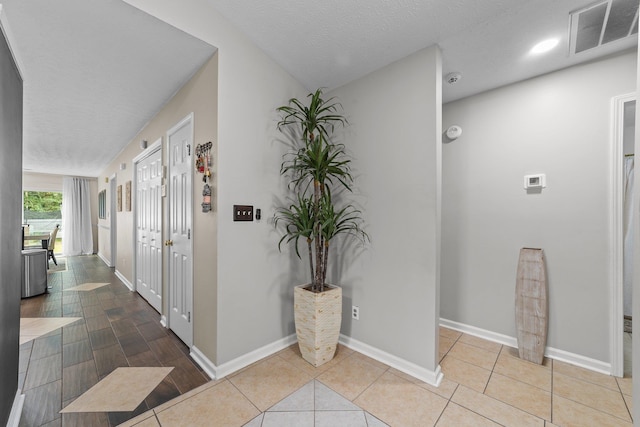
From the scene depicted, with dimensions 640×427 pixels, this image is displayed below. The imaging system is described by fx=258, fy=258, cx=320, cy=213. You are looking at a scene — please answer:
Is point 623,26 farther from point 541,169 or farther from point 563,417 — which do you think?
point 563,417

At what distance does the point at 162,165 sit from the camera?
2869mm

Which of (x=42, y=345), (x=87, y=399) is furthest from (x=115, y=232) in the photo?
(x=87, y=399)

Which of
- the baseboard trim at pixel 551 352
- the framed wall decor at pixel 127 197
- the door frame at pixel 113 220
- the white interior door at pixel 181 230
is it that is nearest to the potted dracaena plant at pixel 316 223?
the white interior door at pixel 181 230

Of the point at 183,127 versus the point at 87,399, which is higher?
the point at 183,127

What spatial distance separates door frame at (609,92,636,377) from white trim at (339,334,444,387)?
4.34ft

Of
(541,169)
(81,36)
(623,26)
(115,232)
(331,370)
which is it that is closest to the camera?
(623,26)

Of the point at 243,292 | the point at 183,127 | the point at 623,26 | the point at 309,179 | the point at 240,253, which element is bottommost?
the point at 243,292

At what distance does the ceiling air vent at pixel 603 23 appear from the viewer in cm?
153

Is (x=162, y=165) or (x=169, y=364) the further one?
(x=162, y=165)

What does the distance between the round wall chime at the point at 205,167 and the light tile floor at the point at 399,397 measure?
1.32 m

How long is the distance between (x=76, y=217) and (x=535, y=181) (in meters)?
10.6

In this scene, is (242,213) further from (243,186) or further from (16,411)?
(16,411)

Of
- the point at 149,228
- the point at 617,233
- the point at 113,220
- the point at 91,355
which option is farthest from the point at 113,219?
the point at 617,233

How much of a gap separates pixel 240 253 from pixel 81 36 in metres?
1.88
